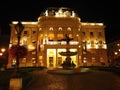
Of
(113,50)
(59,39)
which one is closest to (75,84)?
(59,39)

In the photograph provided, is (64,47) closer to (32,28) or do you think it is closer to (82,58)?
(82,58)

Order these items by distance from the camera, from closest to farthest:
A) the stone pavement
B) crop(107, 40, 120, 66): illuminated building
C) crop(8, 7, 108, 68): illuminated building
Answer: the stone pavement < crop(8, 7, 108, 68): illuminated building < crop(107, 40, 120, 66): illuminated building

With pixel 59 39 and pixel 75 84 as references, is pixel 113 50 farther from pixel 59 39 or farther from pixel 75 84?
pixel 75 84

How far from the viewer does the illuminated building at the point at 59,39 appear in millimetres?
41812

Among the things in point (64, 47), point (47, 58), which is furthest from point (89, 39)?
point (47, 58)

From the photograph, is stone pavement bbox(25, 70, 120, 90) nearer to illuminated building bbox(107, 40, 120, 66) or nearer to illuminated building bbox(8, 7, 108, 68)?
illuminated building bbox(8, 7, 108, 68)

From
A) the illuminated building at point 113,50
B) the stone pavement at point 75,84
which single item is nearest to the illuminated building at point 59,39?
the illuminated building at point 113,50

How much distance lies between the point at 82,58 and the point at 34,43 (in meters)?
14.5

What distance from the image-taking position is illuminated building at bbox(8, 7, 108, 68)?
41.8 metres

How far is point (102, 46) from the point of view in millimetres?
50188

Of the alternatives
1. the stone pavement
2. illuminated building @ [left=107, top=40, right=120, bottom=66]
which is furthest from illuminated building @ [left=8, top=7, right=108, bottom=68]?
the stone pavement

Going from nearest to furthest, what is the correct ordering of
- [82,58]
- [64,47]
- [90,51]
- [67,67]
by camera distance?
[67,67], [64,47], [82,58], [90,51]

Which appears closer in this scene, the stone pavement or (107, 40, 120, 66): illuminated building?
the stone pavement

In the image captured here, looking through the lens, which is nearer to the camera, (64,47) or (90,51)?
(64,47)
